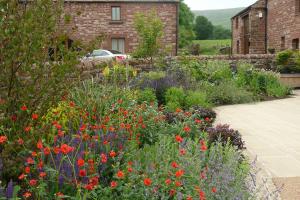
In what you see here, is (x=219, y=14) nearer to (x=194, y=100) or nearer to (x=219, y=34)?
(x=219, y=34)

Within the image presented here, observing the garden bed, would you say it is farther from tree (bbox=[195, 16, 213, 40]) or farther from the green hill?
the green hill

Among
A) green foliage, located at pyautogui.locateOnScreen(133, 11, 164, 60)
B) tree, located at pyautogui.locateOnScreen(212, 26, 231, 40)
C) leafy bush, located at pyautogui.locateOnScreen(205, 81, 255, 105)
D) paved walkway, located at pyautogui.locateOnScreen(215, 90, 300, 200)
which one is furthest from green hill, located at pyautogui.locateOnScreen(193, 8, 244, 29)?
paved walkway, located at pyautogui.locateOnScreen(215, 90, 300, 200)

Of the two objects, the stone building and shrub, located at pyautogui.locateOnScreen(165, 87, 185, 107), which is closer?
shrub, located at pyautogui.locateOnScreen(165, 87, 185, 107)

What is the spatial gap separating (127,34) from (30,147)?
25048 mm

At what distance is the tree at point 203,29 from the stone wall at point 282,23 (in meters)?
50.8

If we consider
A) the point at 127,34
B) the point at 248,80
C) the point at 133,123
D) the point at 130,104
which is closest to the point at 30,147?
the point at 133,123

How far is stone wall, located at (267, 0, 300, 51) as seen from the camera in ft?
68.2

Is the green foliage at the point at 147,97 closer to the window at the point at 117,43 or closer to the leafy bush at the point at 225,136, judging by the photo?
the leafy bush at the point at 225,136

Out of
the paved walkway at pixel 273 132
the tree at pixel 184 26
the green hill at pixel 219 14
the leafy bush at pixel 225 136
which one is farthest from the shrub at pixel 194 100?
the green hill at pixel 219 14

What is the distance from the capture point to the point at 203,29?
75.6m

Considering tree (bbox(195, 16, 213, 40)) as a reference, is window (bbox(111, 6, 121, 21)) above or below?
below

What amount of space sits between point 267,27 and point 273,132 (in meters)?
19.5

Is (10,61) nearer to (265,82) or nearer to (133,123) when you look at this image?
(133,123)

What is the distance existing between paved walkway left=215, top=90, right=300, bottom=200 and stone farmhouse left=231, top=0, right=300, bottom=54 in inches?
398
